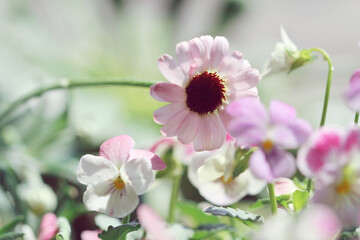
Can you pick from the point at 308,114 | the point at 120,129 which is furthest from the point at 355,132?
the point at 308,114

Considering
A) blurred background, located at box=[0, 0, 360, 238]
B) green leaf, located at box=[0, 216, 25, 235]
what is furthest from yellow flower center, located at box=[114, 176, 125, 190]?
blurred background, located at box=[0, 0, 360, 238]

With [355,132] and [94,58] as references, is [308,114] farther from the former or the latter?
[355,132]

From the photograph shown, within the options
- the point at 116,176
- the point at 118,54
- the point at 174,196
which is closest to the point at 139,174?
the point at 116,176

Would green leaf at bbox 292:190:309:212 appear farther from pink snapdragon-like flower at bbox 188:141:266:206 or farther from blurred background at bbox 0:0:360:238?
blurred background at bbox 0:0:360:238

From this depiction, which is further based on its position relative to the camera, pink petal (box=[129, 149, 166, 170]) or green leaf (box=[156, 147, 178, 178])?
green leaf (box=[156, 147, 178, 178])

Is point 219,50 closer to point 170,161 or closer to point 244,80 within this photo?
point 244,80

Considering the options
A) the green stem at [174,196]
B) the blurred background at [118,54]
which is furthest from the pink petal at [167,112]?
the blurred background at [118,54]
